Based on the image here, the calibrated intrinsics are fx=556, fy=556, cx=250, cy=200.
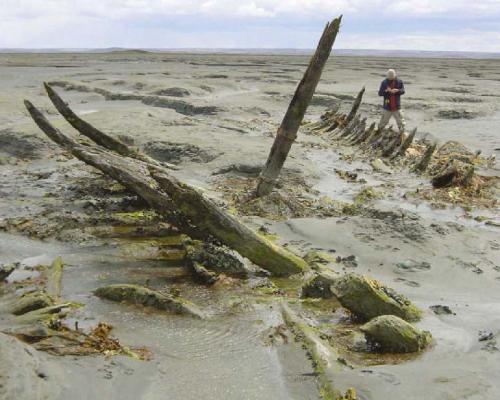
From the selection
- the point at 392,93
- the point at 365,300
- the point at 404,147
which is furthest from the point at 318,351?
the point at 392,93

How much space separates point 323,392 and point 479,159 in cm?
1050

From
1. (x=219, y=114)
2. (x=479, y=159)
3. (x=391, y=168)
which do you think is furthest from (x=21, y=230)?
(x=219, y=114)

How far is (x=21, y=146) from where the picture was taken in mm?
11977

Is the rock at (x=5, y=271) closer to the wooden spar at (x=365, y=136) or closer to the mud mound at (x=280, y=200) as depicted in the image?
the mud mound at (x=280, y=200)

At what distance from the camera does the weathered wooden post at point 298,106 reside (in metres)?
7.93

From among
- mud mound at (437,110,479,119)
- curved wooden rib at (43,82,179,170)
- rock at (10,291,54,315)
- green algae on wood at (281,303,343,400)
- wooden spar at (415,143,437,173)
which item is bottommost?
green algae on wood at (281,303,343,400)

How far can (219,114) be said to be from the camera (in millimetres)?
18734

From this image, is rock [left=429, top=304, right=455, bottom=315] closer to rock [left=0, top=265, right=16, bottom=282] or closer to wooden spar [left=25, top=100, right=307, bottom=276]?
wooden spar [left=25, top=100, right=307, bottom=276]

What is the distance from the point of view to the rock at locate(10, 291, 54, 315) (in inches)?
192

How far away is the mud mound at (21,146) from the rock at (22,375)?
866 cm

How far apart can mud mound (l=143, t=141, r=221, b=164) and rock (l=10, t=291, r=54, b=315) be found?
691 cm

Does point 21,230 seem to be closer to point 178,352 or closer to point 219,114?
point 178,352

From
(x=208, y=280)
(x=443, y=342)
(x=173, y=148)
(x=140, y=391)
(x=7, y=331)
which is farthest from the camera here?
(x=173, y=148)

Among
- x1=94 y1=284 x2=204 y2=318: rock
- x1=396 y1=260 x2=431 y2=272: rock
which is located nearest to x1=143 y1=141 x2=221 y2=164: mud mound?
x1=396 y1=260 x2=431 y2=272: rock
